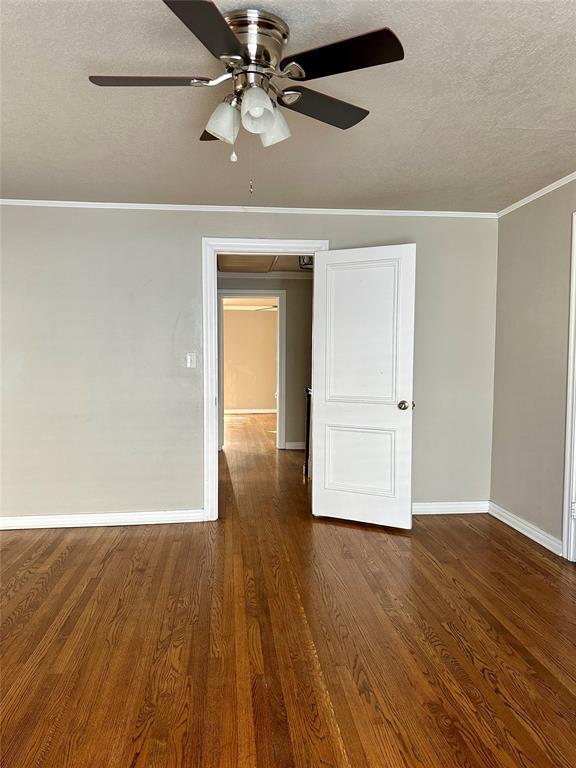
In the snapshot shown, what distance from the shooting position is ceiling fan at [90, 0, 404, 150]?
137 centimetres

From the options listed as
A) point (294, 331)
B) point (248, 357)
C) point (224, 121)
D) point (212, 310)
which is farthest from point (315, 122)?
point (248, 357)

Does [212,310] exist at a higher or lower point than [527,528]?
higher

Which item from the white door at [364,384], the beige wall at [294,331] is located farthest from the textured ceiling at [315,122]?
the beige wall at [294,331]

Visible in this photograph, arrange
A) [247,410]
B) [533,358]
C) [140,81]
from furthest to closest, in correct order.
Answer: [247,410], [533,358], [140,81]

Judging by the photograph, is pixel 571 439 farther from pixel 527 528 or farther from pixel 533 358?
pixel 527 528

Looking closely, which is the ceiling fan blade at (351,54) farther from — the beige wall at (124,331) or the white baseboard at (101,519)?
the white baseboard at (101,519)

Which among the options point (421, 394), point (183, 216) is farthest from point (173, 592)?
point (183, 216)

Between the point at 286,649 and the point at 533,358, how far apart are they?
259 centimetres

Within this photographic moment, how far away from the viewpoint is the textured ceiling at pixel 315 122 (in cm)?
165

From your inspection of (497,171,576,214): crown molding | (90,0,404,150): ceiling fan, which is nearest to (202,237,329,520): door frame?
(497,171,576,214): crown molding

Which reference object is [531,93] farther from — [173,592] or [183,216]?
[173,592]

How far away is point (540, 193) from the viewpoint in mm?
3418

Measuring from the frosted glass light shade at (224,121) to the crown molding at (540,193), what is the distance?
2344 mm

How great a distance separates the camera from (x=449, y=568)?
10.1 feet
